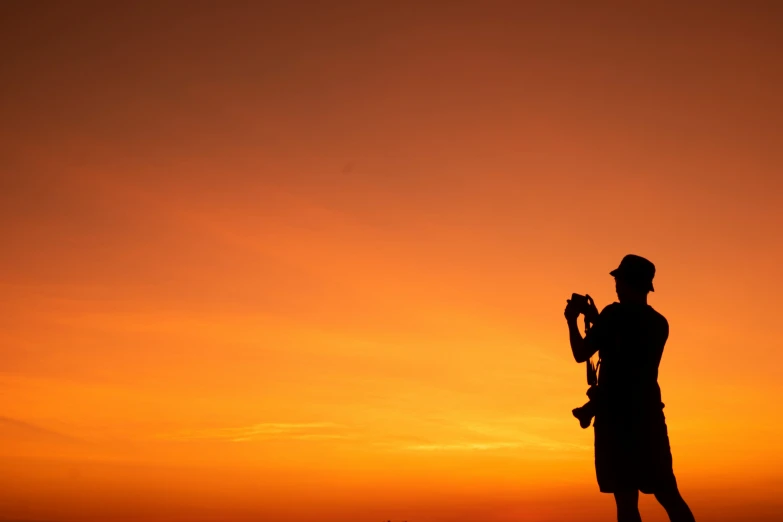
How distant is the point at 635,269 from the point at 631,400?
3.86 ft

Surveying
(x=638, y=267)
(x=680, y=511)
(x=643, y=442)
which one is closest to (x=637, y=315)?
(x=638, y=267)

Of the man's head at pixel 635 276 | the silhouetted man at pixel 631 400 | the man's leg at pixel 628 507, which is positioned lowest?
the man's leg at pixel 628 507

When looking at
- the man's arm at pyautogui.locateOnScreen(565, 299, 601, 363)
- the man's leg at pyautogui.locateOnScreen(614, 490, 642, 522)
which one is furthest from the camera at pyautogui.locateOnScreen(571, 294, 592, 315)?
the man's leg at pyautogui.locateOnScreen(614, 490, 642, 522)

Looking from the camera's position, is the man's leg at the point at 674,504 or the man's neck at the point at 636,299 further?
the man's neck at the point at 636,299

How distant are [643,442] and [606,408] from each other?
16.7 inches

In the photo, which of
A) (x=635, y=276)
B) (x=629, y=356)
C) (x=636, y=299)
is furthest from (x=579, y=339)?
(x=635, y=276)

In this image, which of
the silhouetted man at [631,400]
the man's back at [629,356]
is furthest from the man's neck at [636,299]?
the man's back at [629,356]

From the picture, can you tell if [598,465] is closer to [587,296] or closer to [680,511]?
[680,511]

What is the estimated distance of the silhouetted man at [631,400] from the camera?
738cm

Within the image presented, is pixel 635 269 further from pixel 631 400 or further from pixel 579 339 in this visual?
pixel 631 400

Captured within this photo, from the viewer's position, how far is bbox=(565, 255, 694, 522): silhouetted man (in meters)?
7.38

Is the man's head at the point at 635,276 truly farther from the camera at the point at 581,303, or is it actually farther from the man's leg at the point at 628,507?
the man's leg at the point at 628,507

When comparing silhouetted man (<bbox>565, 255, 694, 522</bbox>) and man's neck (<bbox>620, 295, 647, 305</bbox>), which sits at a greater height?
man's neck (<bbox>620, 295, 647, 305</bbox>)

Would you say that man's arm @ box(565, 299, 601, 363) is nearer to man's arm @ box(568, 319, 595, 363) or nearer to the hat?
man's arm @ box(568, 319, 595, 363)
